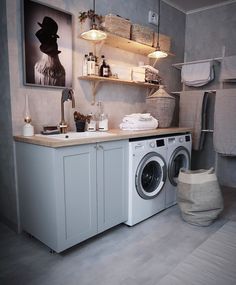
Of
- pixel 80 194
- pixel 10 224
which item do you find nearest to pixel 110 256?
pixel 80 194

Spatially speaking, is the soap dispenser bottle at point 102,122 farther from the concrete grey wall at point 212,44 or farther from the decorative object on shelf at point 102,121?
the concrete grey wall at point 212,44

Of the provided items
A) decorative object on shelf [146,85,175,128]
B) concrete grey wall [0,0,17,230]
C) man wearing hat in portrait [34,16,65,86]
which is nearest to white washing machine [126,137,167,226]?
decorative object on shelf [146,85,175,128]

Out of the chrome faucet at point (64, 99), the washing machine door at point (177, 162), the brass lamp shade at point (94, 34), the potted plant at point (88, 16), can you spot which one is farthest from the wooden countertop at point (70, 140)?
the potted plant at point (88, 16)

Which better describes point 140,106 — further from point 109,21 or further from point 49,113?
point 49,113

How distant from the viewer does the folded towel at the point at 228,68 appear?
3039 millimetres

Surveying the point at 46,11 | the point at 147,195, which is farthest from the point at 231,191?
the point at 46,11

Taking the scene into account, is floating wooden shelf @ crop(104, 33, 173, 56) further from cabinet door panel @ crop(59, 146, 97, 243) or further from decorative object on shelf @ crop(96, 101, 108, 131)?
cabinet door panel @ crop(59, 146, 97, 243)

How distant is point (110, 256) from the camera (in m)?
1.81

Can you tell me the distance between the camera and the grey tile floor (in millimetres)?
1579

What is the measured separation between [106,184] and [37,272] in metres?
0.80

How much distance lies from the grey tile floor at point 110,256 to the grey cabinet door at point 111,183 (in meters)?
0.17

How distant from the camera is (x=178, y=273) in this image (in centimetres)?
162

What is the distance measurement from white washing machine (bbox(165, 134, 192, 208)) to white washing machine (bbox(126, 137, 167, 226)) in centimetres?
10

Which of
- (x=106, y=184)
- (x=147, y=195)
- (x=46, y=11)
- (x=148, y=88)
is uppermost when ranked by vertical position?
(x=46, y=11)
